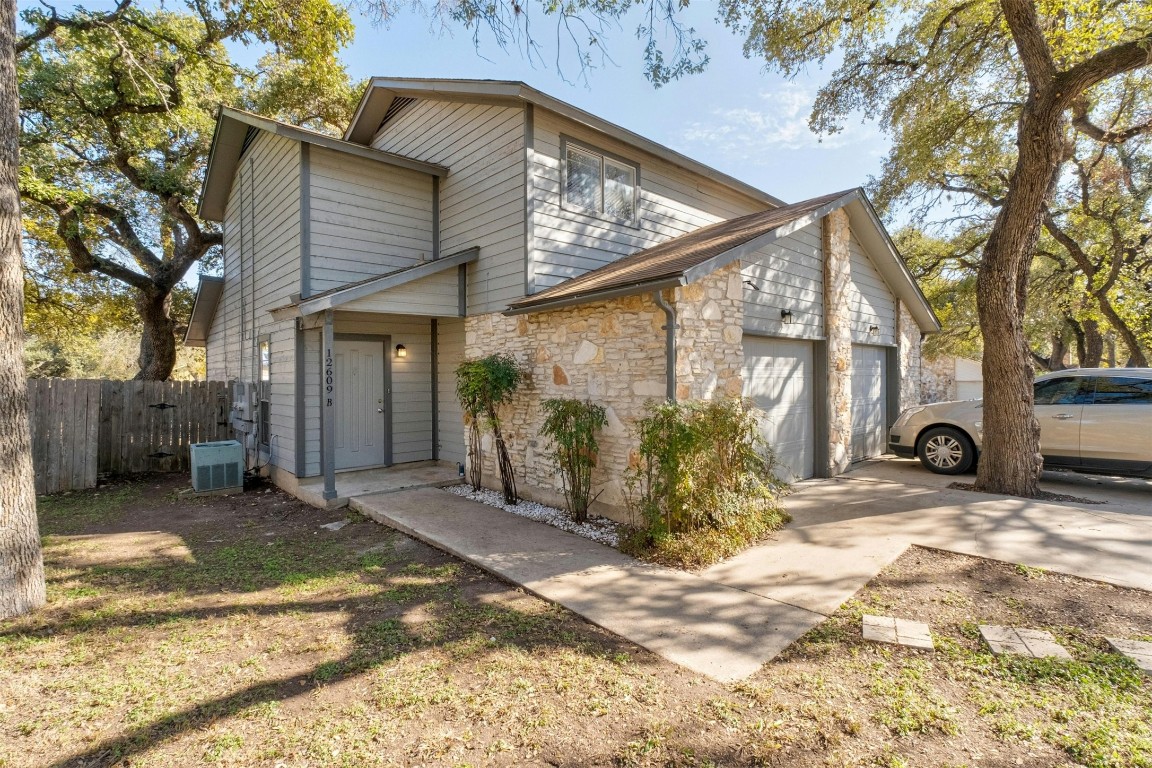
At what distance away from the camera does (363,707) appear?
2697 millimetres

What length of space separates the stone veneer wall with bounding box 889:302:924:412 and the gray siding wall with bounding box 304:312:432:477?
895cm

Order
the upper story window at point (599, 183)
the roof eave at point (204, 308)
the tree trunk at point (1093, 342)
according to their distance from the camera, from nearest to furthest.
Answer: the upper story window at point (599, 183) < the roof eave at point (204, 308) < the tree trunk at point (1093, 342)

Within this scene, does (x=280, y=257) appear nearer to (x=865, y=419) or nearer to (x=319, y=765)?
(x=319, y=765)

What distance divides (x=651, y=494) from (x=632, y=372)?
1339 millimetres

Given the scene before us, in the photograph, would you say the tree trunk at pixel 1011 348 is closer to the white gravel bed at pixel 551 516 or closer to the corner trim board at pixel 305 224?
the white gravel bed at pixel 551 516

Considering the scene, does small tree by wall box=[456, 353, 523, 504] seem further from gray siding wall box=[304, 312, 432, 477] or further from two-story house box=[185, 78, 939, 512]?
gray siding wall box=[304, 312, 432, 477]

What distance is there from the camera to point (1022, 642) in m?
3.21

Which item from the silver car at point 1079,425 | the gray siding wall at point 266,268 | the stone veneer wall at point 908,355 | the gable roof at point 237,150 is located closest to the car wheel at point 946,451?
the silver car at point 1079,425

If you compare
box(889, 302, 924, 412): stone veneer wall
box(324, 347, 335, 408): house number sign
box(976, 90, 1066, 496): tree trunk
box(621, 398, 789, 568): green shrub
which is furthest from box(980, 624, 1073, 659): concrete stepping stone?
box(889, 302, 924, 412): stone veneer wall

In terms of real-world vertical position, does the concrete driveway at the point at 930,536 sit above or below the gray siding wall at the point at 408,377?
below

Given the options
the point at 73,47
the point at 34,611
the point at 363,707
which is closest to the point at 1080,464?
the point at 363,707

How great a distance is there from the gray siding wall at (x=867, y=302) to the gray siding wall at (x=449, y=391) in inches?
261

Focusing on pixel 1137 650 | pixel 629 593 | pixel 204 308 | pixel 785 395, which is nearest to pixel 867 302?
pixel 785 395

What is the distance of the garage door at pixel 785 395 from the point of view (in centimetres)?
685
